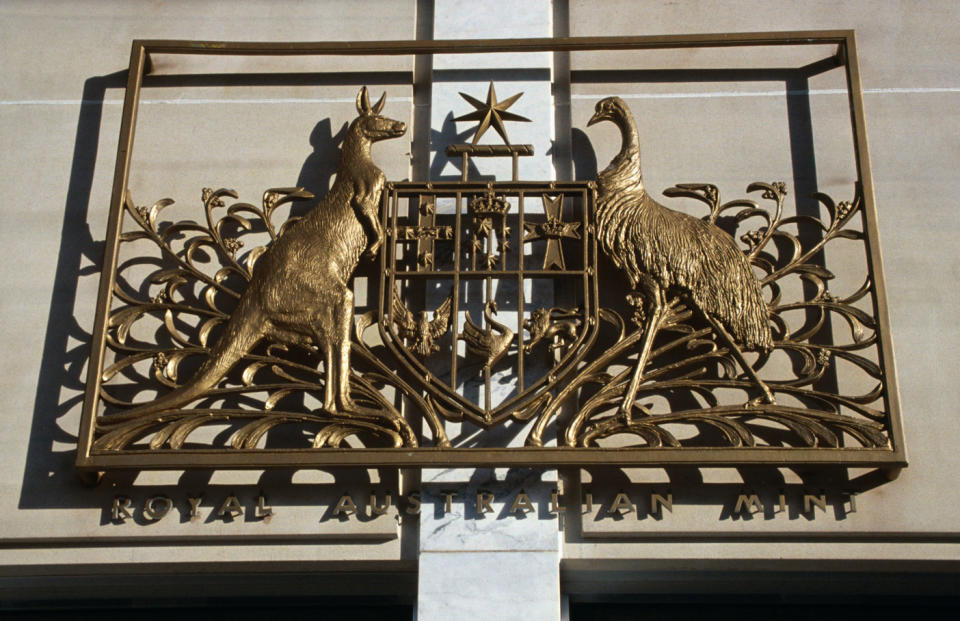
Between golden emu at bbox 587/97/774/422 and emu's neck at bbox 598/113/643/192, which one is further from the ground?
emu's neck at bbox 598/113/643/192

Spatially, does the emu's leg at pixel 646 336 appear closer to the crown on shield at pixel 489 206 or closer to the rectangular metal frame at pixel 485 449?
the rectangular metal frame at pixel 485 449

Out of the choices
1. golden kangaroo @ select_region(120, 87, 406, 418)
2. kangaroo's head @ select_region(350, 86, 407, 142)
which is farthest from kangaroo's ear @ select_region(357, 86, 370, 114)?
golden kangaroo @ select_region(120, 87, 406, 418)

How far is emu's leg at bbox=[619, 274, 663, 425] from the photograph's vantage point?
217 inches

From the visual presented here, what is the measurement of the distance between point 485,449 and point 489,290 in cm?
82

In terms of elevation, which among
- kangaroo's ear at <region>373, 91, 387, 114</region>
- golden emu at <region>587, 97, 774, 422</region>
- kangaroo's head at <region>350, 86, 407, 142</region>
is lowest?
golden emu at <region>587, 97, 774, 422</region>

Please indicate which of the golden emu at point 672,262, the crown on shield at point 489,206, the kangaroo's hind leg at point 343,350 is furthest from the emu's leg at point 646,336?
the kangaroo's hind leg at point 343,350

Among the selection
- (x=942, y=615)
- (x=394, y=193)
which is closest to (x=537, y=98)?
(x=394, y=193)

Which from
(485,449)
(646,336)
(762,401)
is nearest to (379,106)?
(646,336)

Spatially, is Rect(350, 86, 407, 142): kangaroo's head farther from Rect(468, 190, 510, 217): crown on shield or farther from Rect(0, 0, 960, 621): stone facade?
Rect(468, 190, 510, 217): crown on shield

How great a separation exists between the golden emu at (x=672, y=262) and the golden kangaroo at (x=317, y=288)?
1.13 metres

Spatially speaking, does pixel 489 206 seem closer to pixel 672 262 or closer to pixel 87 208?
pixel 672 262

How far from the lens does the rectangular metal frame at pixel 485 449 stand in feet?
17.6

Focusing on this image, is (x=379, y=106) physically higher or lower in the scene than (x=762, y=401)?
higher

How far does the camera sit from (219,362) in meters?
5.66
